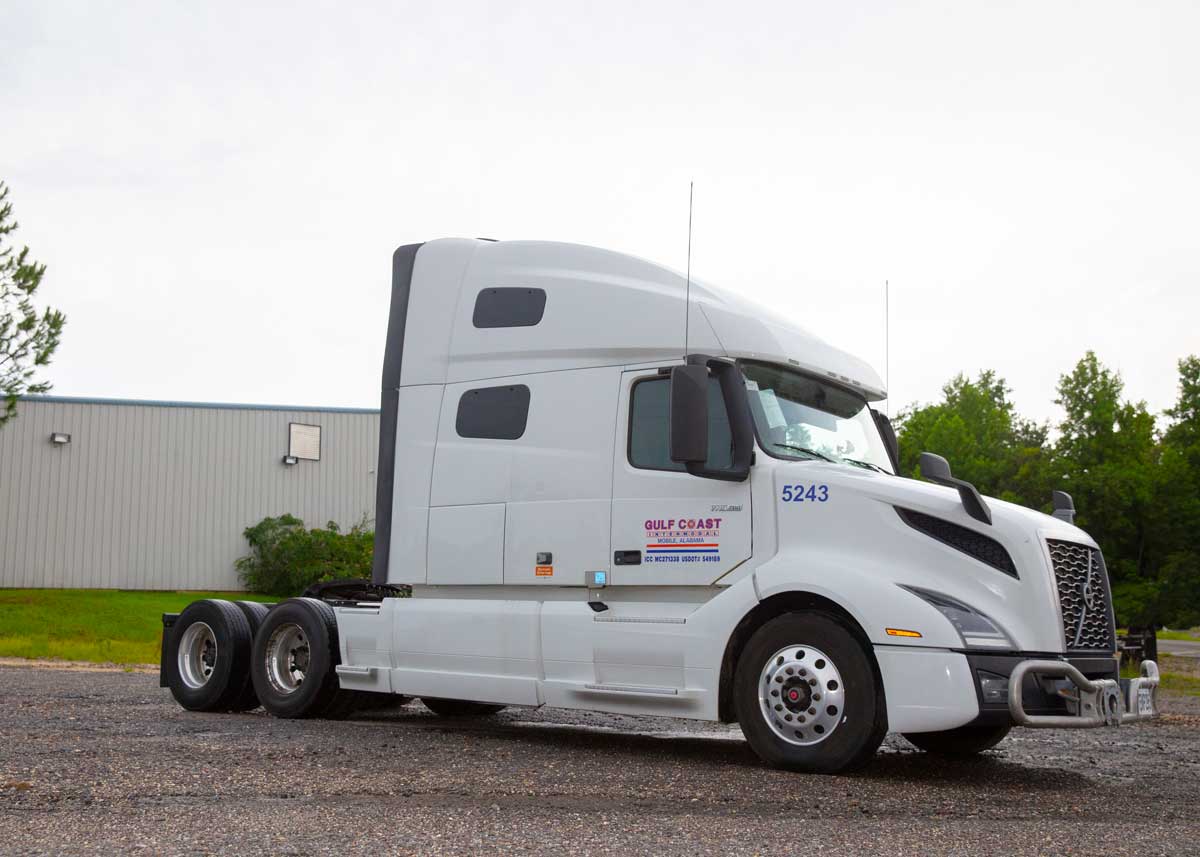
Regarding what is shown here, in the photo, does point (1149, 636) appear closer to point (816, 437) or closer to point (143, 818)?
point (816, 437)

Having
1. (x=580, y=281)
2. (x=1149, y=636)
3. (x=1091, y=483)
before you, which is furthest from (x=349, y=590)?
(x=1091, y=483)

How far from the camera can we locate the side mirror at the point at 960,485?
7.68 metres

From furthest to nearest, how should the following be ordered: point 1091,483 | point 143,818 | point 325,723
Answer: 1. point 1091,483
2. point 325,723
3. point 143,818

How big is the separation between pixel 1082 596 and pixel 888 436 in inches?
88.2

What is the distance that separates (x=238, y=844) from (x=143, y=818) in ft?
2.66

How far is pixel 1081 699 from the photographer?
754 cm

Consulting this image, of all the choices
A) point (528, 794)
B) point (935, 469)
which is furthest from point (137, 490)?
point (528, 794)

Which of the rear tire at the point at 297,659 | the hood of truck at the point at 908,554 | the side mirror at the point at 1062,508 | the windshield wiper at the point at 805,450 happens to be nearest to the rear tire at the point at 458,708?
the rear tire at the point at 297,659

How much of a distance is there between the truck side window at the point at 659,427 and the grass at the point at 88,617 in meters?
18.3

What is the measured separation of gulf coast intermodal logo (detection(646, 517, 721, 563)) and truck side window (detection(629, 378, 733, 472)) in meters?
0.38

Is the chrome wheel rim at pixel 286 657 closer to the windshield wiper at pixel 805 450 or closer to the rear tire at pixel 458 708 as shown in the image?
the rear tire at pixel 458 708

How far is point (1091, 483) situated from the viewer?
3234cm

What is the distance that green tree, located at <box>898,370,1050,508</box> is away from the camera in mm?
39094

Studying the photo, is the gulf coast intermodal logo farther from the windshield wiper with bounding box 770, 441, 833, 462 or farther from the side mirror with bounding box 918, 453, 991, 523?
the side mirror with bounding box 918, 453, 991, 523
